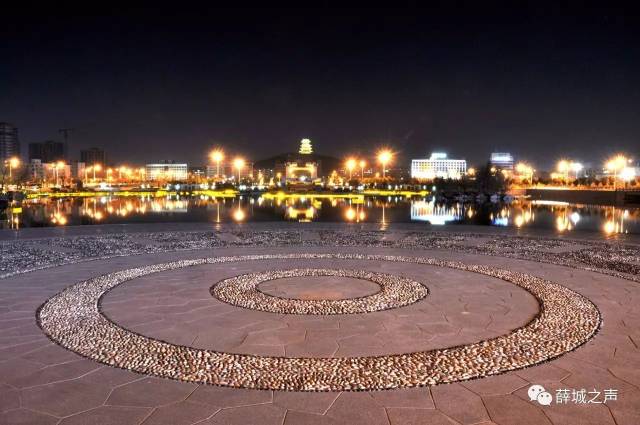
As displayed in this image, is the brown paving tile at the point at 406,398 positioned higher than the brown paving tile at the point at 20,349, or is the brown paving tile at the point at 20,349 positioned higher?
the brown paving tile at the point at 20,349

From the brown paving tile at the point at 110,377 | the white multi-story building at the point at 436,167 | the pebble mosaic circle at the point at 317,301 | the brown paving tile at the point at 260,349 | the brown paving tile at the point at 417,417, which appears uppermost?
the white multi-story building at the point at 436,167

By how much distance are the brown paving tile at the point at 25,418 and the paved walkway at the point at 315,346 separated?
2 centimetres

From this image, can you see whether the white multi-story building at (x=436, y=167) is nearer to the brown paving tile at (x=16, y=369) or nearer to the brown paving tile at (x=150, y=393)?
the brown paving tile at (x=16, y=369)

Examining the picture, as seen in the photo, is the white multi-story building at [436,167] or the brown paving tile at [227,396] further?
the white multi-story building at [436,167]

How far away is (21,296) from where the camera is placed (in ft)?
27.2

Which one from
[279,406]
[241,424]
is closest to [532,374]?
[279,406]

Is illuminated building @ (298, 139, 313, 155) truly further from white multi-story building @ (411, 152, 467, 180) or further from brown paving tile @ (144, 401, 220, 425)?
brown paving tile @ (144, 401, 220, 425)

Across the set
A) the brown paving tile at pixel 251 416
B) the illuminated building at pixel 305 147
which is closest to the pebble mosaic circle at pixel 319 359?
the brown paving tile at pixel 251 416

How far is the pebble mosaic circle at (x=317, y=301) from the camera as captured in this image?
299 inches

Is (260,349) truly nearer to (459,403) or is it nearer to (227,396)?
(227,396)

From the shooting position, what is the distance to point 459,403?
177 inches

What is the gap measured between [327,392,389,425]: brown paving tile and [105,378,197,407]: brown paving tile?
1.43 m

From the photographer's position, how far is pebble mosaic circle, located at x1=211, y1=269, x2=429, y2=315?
7.58 m

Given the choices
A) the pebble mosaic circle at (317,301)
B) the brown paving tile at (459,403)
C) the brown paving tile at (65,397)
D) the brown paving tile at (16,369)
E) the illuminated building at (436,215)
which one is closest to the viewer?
the brown paving tile at (459,403)
